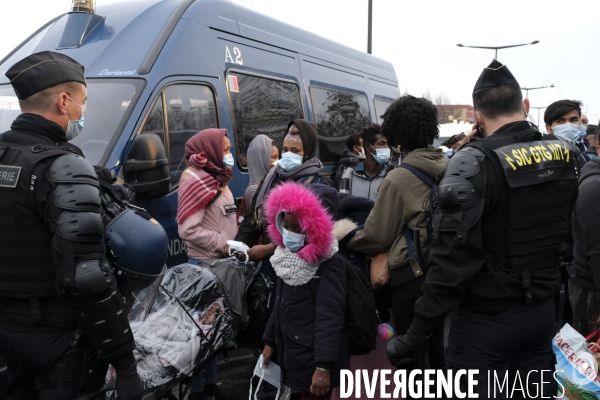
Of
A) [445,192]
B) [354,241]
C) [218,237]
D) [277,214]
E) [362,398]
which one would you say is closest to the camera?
[445,192]

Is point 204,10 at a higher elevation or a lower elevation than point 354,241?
higher

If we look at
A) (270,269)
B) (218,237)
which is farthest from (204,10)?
(270,269)

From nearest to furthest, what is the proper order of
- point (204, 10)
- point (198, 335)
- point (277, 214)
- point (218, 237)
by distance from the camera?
point (198, 335), point (277, 214), point (218, 237), point (204, 10)

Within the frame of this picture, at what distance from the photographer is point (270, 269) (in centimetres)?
379

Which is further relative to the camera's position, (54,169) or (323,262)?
(323,262)

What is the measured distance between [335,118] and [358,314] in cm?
507

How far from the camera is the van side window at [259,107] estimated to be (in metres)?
5.60

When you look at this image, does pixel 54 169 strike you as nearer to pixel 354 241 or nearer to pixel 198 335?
pixel 198 335

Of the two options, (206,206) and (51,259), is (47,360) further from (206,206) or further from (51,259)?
(206,206)

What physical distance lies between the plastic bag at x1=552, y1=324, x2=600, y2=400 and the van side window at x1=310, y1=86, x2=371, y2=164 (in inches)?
177

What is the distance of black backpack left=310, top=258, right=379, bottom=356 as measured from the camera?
309cm

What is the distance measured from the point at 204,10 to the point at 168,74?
930 millimetres

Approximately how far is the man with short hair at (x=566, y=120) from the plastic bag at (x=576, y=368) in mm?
2503

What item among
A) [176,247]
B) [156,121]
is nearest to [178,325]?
[176,247]
